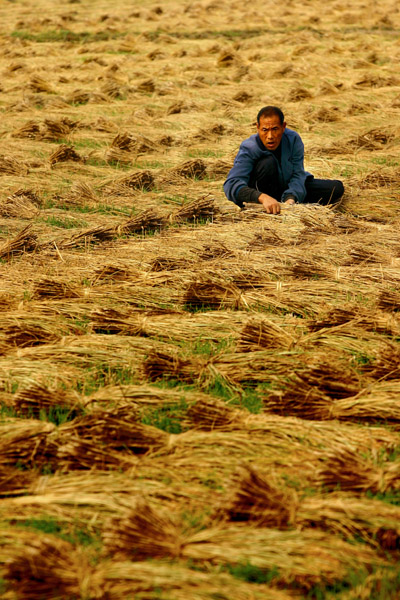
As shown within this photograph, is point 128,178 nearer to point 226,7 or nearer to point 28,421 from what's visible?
point 28,421

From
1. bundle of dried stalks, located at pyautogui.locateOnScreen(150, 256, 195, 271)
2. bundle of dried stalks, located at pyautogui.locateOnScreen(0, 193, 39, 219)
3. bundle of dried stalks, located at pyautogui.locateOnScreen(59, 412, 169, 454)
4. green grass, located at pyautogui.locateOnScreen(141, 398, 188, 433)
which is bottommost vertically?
bundle of dried stalks, located at pyautogui.locateOnScreen(0, 193, 39, 219)

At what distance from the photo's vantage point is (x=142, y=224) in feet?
22.2

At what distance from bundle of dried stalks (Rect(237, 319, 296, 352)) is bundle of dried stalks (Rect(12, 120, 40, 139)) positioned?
6.93m

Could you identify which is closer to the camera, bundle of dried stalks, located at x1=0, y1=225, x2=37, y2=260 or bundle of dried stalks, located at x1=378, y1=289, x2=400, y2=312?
bundle of dried stalks, located at x1=378, y1=289, x2=400, y2=312

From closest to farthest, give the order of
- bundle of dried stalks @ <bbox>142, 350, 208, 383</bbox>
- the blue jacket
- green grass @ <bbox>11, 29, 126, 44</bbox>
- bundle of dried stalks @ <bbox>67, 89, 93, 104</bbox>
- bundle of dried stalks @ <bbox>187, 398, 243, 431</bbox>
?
1. bundle of dried stalks @ <bbox>187, 398, 243, 431</bbox>
2. bundle of dried stalks @ <bbox>142, 350, 208, 383</bbox>
3. the blue jacket
4. bundle of dried stalks @ <bbox>67, 89, 93, 104</bbox>
5. green grass @ <bbox>11, 29, 126, 44</bbox>

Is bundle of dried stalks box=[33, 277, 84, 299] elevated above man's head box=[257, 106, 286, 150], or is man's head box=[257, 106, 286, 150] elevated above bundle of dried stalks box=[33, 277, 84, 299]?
man's head box=[257, 106, 286, 150]

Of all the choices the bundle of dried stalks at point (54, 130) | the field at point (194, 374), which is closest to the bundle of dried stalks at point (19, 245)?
the field at point (194, 374)

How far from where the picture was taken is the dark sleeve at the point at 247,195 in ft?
22.4

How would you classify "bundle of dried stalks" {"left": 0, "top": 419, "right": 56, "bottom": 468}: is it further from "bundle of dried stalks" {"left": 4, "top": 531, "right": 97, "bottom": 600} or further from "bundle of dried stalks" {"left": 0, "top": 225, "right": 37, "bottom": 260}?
"bundle of dried stalks" {"left": 0, "top": 225, "right": 37, "bottom": 260}

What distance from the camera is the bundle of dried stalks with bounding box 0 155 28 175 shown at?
877 cm

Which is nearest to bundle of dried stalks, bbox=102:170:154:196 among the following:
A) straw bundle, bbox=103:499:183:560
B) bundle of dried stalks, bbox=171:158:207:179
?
bundle of dried stalks, bbox=171:158:207:179

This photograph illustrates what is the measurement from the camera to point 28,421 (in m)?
3.52

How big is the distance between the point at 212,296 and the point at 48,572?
2.63 m

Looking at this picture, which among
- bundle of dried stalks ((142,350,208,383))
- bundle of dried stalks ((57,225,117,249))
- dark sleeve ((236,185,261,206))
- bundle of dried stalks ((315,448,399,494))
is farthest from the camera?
dark sleeve ((236,185,261,206))
